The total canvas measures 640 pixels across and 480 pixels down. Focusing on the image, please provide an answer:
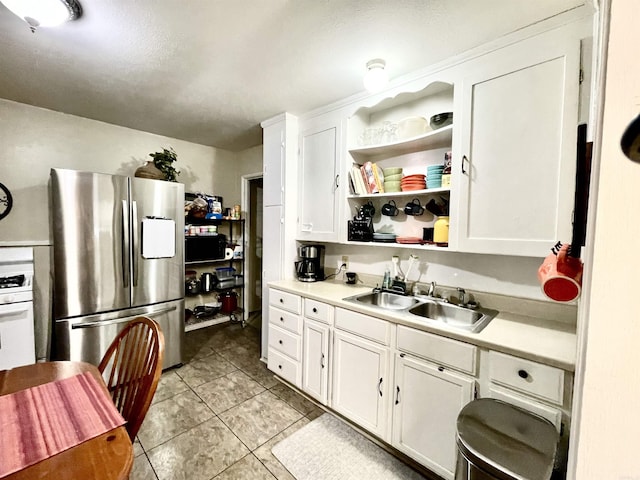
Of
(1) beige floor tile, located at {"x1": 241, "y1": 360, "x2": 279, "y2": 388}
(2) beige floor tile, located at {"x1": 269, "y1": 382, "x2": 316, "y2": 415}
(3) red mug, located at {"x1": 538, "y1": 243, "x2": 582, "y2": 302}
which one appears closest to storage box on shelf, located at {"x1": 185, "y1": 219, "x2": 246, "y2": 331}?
(1) beige floor tile, located at {"x1": 241, "y1": 360, "x2": 279, "y2": 388}

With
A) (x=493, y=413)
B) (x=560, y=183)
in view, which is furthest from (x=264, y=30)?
(x=493, y=413)

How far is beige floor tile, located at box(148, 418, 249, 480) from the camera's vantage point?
1.58 m

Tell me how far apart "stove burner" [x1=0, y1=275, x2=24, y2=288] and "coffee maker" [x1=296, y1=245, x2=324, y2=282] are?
2131mm

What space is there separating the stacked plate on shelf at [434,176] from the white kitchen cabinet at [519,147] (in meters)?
0.20

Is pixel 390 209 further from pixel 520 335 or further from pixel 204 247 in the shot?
pixel 204 247

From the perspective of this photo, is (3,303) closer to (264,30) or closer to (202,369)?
(202,369)

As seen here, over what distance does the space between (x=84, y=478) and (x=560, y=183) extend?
2120 mm

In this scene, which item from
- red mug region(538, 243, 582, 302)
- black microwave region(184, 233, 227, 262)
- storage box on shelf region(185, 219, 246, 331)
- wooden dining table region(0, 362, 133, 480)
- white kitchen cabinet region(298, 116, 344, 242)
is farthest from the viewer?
storage box on shelf region(185, 219, 246, 331)

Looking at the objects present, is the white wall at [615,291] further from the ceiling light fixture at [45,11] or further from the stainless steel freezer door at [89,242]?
the stainless steel freezer door at [89,242]

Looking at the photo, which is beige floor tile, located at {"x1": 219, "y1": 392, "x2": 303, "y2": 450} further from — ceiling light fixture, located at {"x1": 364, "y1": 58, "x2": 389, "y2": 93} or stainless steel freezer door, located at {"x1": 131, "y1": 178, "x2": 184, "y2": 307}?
ceiling light fixture, located at {"x1": 364, "y1": 58, "x2": 389, "y2": 93}

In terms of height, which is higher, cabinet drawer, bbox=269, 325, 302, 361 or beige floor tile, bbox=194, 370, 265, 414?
cabinet drawer, bbox=269, 325, 302, 361

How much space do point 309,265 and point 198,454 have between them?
154 cm

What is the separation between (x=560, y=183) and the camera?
139cm

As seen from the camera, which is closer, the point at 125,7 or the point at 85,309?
the point at 125,7
